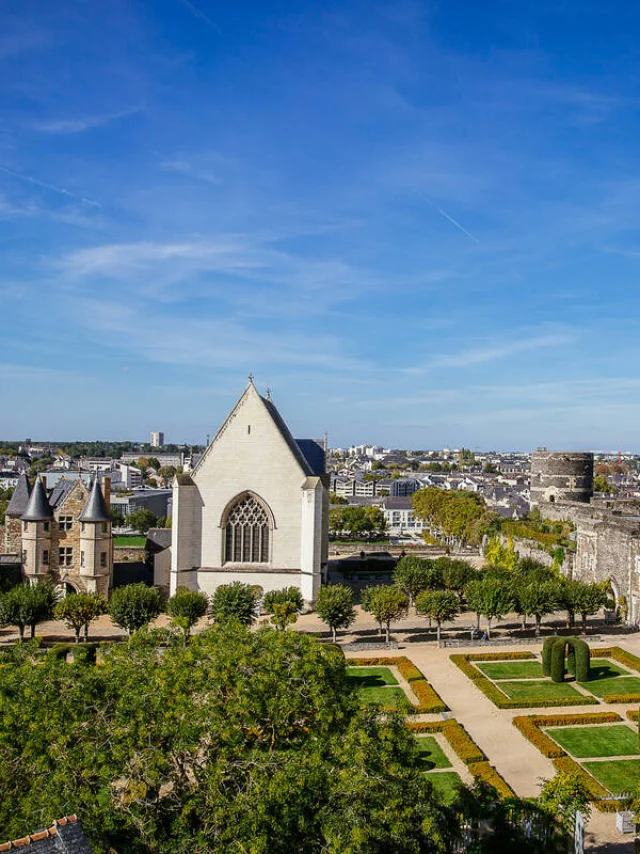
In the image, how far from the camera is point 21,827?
1241 cm

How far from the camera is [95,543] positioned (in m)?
41.7

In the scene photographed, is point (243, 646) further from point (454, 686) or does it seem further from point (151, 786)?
point (454, 686)

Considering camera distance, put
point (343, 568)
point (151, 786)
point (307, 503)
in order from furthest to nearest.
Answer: point (343, 568)
point (307, 503)
point (151, 786)

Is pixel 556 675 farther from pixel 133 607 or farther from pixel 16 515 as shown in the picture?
pixel 16 515

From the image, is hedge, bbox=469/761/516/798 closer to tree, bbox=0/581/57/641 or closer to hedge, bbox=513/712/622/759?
hedge, bbox=513/712/622/759

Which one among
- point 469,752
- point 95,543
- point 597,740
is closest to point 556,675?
point 597,740

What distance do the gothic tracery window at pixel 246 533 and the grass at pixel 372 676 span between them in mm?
12315

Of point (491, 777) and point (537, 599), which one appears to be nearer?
point (491, 777)

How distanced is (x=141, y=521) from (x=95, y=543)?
130ft

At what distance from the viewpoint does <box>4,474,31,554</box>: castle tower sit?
46281 millimetres

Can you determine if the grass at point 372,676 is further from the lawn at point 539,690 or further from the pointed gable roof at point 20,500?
the pointed gable roof at point 20,500

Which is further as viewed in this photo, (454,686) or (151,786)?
(454,686)

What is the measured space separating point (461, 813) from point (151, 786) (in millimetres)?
7098

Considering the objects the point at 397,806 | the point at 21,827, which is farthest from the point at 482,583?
the point at 21,827
